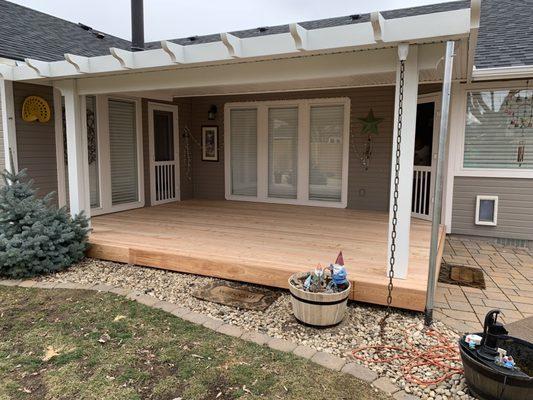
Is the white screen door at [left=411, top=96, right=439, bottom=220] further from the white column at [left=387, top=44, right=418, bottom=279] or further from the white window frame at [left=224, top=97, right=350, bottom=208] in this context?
the white column at [left=387, top=44, right=418, bottom=279]

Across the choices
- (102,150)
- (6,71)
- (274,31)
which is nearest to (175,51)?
(6,71)

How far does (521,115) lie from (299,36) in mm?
4117

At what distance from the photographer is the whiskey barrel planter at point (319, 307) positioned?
2904mm

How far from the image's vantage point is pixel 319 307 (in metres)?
2.92

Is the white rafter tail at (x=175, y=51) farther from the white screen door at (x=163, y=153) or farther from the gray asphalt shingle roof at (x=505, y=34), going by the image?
the gray asphalt shingle roof at (x=505, y=34)

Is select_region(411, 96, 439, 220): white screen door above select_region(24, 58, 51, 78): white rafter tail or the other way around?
the other way around

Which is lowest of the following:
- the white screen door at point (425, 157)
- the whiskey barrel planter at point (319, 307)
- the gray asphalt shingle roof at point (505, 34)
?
the whiskey barrel planter at point (319, 307)

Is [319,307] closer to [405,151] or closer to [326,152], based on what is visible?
[405,151]

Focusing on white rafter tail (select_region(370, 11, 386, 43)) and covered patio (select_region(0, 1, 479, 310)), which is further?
covered patio (select_region(0, 1, 479, 310))

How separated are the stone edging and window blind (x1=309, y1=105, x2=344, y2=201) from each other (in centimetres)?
442

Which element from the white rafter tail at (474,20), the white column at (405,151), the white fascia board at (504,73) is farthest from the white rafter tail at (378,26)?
the white fascia board at (504,73)

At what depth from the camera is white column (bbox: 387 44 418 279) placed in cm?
311

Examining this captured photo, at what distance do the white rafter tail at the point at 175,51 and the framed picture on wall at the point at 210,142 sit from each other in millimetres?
4327

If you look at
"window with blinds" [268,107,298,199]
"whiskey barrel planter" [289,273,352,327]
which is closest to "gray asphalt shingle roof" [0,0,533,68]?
"window with blinds" [268,107,298,199]
